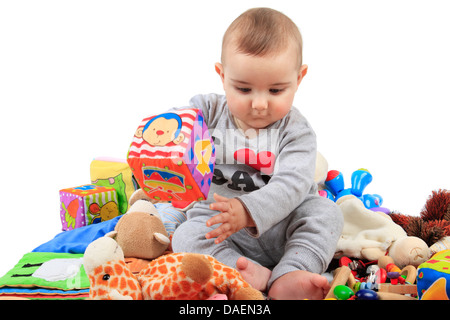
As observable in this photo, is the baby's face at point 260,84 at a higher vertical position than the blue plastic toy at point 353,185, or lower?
higher

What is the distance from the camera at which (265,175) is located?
1555 millimetres

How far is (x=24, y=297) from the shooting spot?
1.33 metres

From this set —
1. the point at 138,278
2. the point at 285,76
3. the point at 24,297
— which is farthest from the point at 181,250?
the point at 285,76

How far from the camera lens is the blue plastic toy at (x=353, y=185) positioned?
6.69ft

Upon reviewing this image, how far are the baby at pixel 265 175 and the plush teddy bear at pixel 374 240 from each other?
125mm

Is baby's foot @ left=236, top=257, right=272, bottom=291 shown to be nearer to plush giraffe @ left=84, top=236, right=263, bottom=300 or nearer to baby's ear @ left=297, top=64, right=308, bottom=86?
plush giraffe @ left=84, top=236, right=263, bottom=300

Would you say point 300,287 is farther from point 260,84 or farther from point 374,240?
point 260,84

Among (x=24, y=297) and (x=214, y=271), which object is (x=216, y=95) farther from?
(x=24, y=297)

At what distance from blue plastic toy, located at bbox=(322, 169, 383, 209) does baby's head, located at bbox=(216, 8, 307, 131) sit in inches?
26.5

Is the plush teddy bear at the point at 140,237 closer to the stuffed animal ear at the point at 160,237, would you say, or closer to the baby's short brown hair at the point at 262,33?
the stuffed animal ear at the point at 160,237

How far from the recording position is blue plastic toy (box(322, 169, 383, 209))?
204 centimetres

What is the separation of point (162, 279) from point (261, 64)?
584 mm

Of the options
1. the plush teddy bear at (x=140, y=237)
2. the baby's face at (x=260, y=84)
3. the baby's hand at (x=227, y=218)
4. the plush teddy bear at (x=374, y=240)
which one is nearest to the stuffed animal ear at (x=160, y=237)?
the plush teddy bear at (x=140, y=237)
